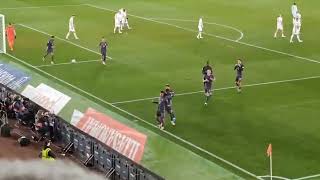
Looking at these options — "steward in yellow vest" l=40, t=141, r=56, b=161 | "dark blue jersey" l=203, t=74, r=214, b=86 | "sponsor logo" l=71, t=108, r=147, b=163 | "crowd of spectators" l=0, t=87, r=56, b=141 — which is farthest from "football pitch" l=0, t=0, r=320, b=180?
"steward in yellow vest" l=40, t=141, r=56, b=161

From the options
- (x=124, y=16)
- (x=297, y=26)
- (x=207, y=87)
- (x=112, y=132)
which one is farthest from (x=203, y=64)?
(x=112, y=132)

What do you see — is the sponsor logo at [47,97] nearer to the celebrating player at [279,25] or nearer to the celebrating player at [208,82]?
the celebrating player at [208,82]

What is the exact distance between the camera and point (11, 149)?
30000 mm

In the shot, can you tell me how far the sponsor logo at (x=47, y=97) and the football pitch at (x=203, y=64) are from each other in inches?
144

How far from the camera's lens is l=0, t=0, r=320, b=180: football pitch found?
3111cm

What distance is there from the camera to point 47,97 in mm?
32938

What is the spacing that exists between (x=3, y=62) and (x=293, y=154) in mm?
16936

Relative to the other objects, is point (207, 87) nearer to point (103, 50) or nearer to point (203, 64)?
point (203, 64)

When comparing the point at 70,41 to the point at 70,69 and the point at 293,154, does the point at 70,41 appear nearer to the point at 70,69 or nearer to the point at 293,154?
the point at 70,69

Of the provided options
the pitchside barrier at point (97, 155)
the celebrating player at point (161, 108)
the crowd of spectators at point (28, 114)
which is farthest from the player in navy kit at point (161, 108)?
the crowd of spectators at point (28, 114)

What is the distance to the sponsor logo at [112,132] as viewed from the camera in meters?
26.0

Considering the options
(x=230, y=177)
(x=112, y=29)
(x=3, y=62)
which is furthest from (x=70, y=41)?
(x=230, y=177)

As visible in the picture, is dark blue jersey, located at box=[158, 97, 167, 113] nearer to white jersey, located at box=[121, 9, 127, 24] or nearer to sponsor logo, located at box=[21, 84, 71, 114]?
sponsor logo, located at box=[21, 84, 71, 114]

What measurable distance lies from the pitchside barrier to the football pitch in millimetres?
2009
